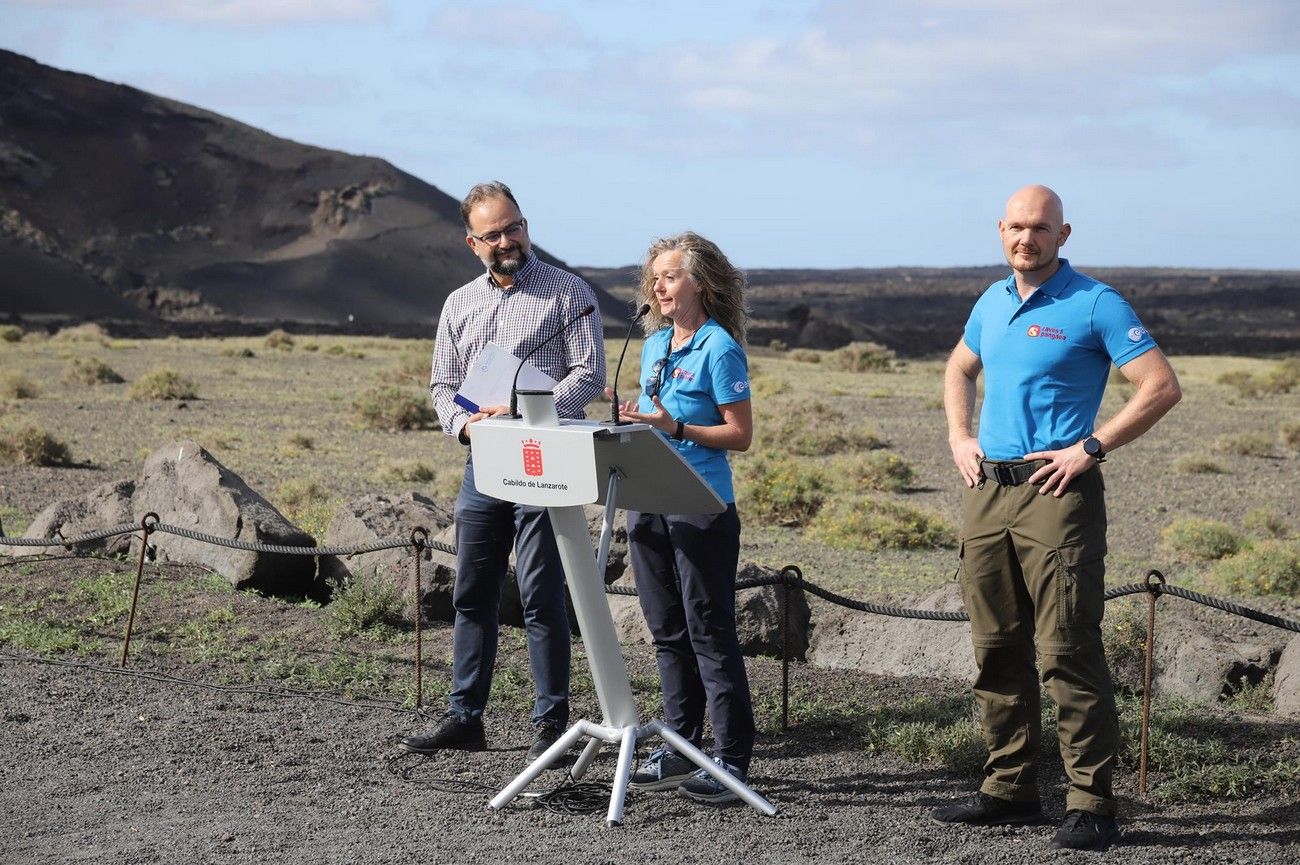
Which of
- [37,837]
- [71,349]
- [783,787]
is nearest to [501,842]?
[783,787]

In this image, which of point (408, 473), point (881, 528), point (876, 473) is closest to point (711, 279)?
point (881, 528)

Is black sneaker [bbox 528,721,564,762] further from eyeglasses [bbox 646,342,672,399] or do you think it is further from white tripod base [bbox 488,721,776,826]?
eyeglasses [bbox 646,342,672,399]

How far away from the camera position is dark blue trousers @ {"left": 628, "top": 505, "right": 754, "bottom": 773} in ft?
15.9

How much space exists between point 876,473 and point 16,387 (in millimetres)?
14860

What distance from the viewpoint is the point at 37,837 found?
15.5 feet

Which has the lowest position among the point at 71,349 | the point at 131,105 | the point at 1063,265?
the point at 71,349

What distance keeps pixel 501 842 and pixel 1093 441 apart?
2.11m

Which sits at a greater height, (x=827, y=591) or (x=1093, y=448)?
(x=1093, y=448)

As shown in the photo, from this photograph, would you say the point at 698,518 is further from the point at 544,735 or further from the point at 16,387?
the point at 16,387

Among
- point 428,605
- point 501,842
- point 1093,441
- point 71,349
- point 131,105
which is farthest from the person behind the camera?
point 131,105

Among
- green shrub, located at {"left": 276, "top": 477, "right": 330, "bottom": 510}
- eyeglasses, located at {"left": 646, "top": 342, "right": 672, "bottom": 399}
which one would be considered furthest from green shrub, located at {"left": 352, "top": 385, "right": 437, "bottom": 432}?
eyeglasses, located at {"left": 646, "top": 342, "right": 672, "bottom": 399}

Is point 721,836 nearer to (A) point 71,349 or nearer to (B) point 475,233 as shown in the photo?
(B) point 475,233

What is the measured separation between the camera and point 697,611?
4883mm

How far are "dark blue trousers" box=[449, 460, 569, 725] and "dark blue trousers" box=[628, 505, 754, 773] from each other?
472mm
